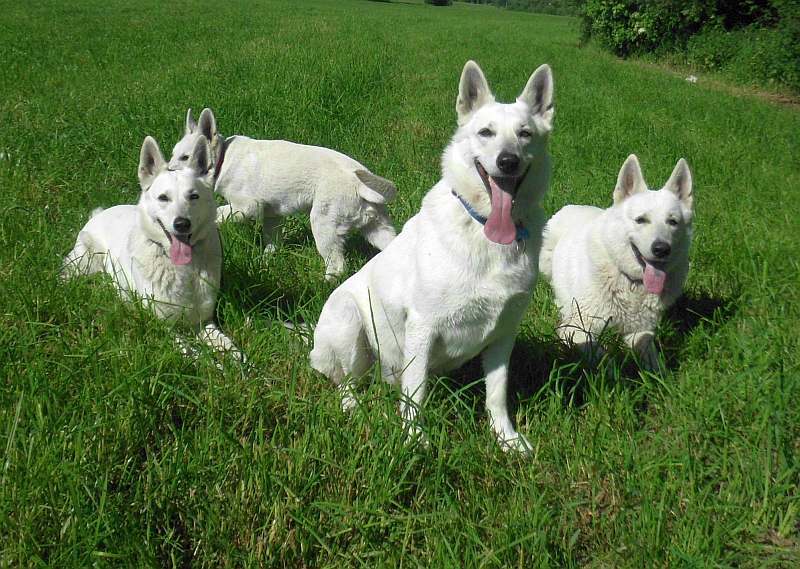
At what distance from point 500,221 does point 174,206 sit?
1.85m

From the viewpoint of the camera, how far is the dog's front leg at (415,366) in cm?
245

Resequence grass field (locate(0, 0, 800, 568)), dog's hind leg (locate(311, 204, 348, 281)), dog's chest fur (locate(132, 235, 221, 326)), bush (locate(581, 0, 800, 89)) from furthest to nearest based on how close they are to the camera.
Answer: bush (locate(581, 0, 800, 89)), dog's hind leg (locate(311, 204, 348, 281)), dog's chest fur (locate(132, 235, 221, 326)), grass field (locate(0, 0, 800, 568))

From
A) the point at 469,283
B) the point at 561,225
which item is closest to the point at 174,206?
the point at 469,283

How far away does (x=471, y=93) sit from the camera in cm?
271

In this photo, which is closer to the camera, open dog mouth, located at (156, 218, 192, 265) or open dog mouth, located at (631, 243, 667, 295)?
open dog mouth, located at (156, 218, 192, 265)

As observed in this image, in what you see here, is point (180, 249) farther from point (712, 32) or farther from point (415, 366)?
point (712, 32)

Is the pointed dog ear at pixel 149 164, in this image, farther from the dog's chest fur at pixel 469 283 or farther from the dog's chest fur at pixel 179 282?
the dog's chest fur at pixel 469 283

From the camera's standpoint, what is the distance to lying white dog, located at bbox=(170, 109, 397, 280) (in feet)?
15.7

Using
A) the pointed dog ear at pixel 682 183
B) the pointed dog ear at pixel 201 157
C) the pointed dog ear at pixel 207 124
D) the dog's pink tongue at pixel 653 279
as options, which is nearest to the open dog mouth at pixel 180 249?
the pointed dog ear at pixel 201 157

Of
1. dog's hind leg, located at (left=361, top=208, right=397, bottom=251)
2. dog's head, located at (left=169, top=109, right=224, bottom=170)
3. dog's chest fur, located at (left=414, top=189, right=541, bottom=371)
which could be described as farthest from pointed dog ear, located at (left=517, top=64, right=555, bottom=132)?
dog's head, located at (left=169, top=109, right=224, bottom=170)

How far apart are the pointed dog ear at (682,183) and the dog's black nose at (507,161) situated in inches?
68.8

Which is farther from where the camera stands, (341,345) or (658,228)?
(658,228)

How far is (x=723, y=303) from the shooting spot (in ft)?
12.6

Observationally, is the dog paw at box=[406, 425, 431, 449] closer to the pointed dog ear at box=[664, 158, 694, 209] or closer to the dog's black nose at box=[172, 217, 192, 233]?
the dog's black nose at box=[172, 217, 192, 233]
